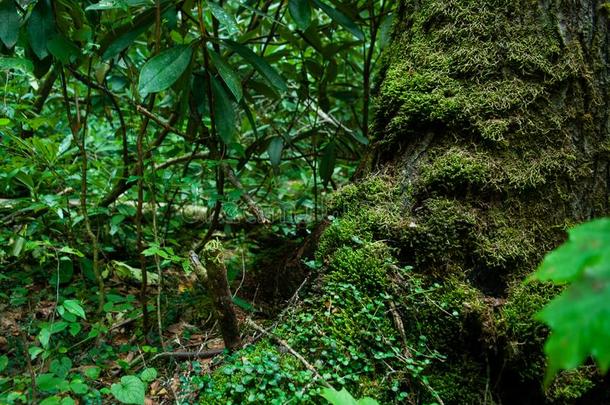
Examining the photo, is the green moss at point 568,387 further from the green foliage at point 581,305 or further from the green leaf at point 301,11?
the green leaf at point 301,11

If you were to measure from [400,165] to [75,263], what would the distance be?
5.86 feet

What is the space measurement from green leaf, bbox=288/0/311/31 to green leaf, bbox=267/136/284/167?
0.76 metres

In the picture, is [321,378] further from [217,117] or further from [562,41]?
[562,41]

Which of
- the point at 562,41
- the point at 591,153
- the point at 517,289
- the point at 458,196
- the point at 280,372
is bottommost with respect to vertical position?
the point at 280,372

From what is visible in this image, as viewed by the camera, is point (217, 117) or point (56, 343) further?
point (217, 117)

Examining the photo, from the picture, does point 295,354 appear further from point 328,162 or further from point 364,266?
point 328,162

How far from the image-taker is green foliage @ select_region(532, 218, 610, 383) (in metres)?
0.52

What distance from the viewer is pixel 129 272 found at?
2.19 m

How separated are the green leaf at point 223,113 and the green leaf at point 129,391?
1034 mm

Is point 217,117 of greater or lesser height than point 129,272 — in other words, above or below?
above

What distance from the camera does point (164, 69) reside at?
70.1 inches

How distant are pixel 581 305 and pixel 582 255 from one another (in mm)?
69

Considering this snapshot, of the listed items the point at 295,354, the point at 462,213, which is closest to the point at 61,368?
the point at 295,354

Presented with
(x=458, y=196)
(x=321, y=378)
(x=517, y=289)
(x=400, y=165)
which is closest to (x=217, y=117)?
(x=400, y=165)
